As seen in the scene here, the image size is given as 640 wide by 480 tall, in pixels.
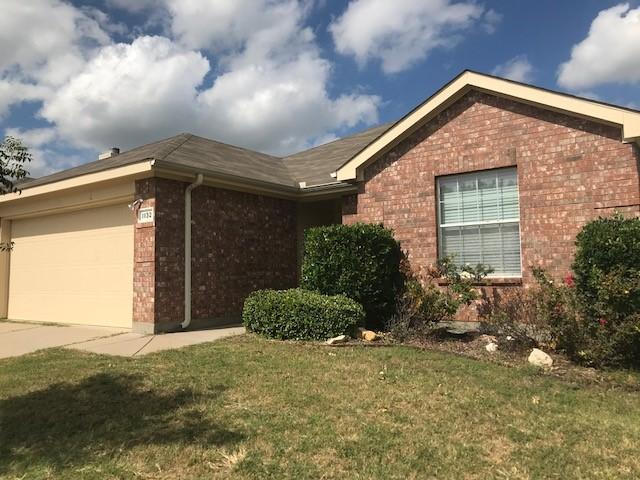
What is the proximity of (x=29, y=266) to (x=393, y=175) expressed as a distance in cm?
1009

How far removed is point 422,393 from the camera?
231 inches

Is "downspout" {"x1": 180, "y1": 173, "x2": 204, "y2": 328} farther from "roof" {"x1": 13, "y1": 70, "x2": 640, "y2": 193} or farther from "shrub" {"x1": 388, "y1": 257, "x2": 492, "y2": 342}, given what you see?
"shrub" {"x1": 388, "y1": 257, "x2": 492, "y2": 342}

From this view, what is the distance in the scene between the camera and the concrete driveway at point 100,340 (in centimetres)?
889

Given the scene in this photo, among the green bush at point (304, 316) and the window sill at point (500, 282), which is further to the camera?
the window sill at point (500, 282)

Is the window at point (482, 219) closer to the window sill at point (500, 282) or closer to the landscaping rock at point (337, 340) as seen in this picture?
the window sill at point (500, 282)

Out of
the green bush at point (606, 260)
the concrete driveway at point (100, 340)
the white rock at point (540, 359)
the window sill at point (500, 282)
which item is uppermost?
the green bush at point (606, 260)

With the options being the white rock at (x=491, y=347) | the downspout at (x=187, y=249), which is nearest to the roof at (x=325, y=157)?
the downspout at (x=187, y=249)

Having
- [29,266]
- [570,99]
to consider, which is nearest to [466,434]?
[570,99]

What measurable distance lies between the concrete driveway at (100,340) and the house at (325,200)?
0.55 metres

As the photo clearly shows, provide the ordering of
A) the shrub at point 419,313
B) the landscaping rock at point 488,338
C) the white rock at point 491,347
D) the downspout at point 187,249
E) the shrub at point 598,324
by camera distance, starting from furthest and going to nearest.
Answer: the downspout at point 187,249
the shrub at point 419,313
the landscaping rock at point 488,338
the white rock at point 491,347
the shrub at point 598,324

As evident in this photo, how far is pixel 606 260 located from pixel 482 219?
327 centimetres

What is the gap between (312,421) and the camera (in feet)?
16.6

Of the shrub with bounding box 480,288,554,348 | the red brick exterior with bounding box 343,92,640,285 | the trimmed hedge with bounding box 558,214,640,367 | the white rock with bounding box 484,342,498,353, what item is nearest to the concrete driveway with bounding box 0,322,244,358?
the red brick exterior with bounding box 343,92,640,285

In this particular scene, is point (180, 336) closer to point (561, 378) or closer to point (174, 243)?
point (174, 243)
